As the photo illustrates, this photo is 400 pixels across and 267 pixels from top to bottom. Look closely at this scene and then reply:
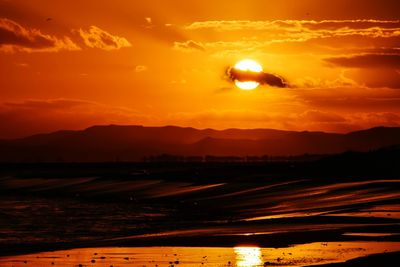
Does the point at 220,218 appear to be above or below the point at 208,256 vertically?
above

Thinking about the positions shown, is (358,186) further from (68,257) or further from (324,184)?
(68,257)

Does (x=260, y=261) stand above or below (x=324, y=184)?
below

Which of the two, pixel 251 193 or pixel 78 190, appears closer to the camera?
pixel 251 193

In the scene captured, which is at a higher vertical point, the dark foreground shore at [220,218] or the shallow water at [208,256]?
the dark foreground shore at [220,218]

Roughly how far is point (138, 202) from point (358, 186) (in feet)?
62.0

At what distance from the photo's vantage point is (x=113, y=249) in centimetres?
3094

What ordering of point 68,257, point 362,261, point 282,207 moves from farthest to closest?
point 282,207
point 68,257
point 362,261

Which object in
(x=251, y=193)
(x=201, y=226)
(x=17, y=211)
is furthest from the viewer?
(x=251, y=193)

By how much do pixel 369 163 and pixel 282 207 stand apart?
140 feet

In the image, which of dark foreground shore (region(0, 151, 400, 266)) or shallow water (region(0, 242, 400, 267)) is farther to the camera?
dark foreground shore (region(0, 151, 400, 266))

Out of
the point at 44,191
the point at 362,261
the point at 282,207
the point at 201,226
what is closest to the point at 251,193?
the point at 282,207

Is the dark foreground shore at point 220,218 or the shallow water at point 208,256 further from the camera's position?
the dark foreground shore at point 220,218

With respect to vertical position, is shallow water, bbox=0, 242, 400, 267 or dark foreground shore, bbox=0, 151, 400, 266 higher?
dark foreground shore, bbox=0, 151, 400, 266

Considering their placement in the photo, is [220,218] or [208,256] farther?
[220,218]
